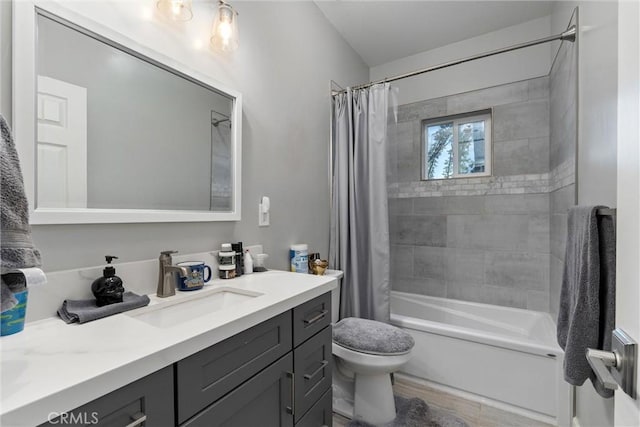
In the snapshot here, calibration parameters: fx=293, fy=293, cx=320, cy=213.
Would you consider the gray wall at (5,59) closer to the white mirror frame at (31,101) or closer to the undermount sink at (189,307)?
the white mirror frame at (31,101)

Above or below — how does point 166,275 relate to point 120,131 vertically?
below

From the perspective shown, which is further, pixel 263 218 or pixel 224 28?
pixel 263 218

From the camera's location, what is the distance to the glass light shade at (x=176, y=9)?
111 cm

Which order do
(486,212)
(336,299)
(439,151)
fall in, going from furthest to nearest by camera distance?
1. (439,151)
2. (486,212)
3. (336,299)

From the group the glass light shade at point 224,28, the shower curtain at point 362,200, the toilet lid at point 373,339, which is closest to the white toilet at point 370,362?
the toilet lid at point 373,339

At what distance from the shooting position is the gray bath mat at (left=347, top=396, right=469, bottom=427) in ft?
5.21

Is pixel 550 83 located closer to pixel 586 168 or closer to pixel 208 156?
pixel 586 168

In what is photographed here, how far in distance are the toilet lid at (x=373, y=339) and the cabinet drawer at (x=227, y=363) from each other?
2.25 ft

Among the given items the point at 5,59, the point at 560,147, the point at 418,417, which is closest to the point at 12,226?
the point at 5,59

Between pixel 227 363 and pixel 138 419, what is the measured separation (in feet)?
0.78

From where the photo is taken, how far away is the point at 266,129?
5.44 feet

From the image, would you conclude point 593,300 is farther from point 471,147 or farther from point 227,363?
point 471,147

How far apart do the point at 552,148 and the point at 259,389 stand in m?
2.50

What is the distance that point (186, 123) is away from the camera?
126 centimetres
